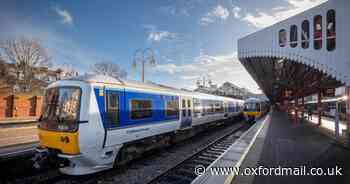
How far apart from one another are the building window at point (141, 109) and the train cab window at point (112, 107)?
740 millimetres

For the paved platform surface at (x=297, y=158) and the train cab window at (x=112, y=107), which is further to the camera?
the train cab window at (x=112, y=107)

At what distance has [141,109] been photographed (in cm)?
720

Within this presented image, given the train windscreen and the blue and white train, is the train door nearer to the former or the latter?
the blue and white train

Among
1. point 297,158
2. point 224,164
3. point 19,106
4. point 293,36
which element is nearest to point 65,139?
point 224,164

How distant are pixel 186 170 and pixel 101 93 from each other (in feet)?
12.5

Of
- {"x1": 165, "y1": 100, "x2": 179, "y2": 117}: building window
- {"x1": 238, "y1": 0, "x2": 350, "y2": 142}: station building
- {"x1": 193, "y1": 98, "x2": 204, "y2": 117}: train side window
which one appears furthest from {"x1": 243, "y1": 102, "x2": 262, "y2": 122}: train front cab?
{"x1": 165, "y1": 100, "x2": 179, "y2": 117}: building window

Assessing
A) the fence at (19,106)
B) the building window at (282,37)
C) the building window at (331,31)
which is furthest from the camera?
the fence at (19,106)

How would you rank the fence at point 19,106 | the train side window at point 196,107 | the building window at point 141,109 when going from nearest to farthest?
the building window at point 141,109
the train side window at point 196,107
the fence at point 19,106

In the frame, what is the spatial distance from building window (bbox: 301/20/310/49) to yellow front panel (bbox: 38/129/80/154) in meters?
16.0

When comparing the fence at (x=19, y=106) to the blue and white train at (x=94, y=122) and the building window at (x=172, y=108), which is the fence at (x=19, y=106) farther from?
the blue and white train at (x=94, y=122)

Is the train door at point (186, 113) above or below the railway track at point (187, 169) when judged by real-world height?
above

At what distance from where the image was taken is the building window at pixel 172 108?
357 inches

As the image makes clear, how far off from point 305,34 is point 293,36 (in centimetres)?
98

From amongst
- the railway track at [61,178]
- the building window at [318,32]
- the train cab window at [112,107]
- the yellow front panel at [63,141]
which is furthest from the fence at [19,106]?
the building window at [318,32]
